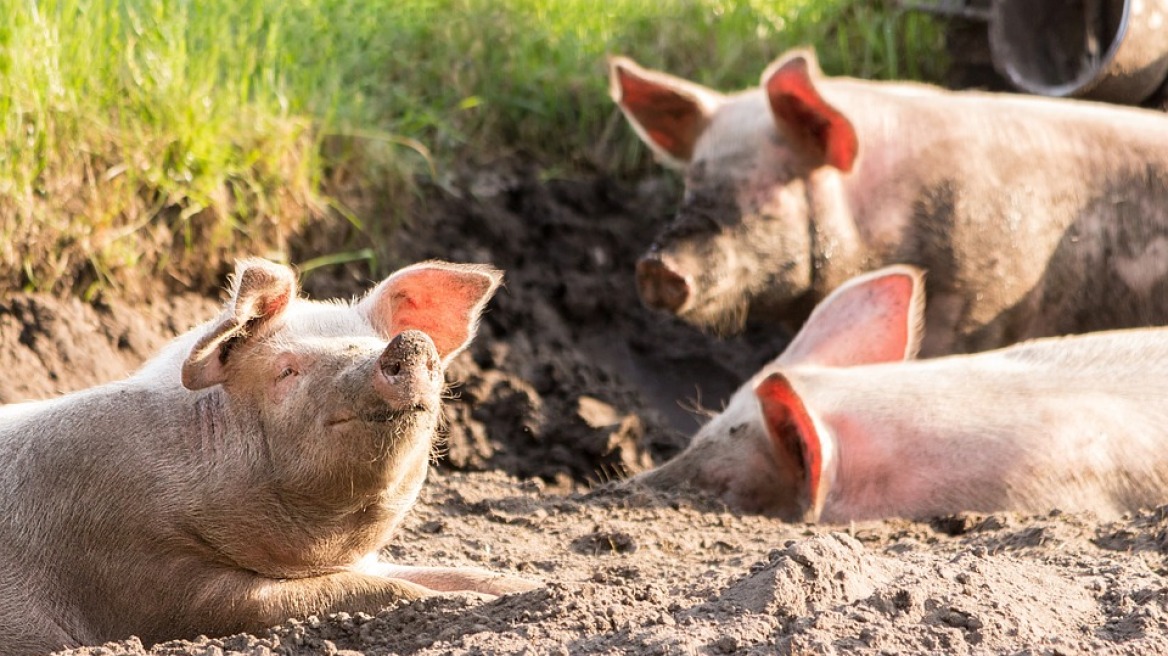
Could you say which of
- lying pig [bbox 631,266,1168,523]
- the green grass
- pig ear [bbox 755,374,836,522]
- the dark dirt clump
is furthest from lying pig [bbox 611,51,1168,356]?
pig ear [bbox 755,374,836,522]

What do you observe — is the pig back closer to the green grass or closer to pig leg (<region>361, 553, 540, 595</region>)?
pig leg (<region>361, 553, 540, 595</region>)

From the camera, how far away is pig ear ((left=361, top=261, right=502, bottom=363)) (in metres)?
3.69

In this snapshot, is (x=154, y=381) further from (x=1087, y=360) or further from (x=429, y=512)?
(x=1087, y=360)

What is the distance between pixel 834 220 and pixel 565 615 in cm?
324

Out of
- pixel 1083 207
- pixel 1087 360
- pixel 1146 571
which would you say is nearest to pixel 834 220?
pixel 1083 207

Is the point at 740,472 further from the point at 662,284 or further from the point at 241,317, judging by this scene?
the point at 241,317

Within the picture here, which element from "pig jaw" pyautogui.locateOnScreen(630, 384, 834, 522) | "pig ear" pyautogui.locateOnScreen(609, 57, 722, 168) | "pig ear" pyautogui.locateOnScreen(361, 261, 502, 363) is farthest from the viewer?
"pig ear" pyautogui.locateOnScreen(609, 57, 722, 168)

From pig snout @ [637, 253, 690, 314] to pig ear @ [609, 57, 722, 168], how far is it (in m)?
0.61

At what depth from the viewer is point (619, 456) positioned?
5.92 m

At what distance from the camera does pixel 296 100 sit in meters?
6.10

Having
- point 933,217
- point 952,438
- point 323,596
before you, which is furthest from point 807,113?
point 323,596

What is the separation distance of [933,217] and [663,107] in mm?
1079

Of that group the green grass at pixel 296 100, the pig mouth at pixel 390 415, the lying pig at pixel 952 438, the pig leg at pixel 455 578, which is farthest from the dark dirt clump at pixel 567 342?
the pig mouth at pixel 390 415

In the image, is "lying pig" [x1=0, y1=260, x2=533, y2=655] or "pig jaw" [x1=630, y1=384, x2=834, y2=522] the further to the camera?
"pig jaw" [x1=630, y1=384, x2=834, y2=522]
